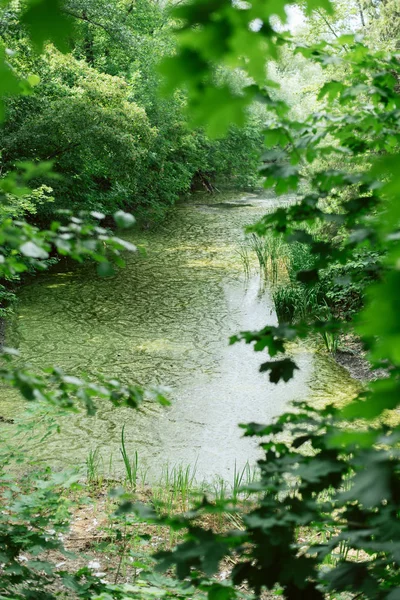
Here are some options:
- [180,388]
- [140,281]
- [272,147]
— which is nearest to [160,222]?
[140,281]

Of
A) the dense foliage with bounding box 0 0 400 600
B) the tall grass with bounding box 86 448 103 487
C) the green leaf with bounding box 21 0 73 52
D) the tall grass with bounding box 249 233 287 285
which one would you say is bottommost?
the tall grass with bounding box 86 448 103 487

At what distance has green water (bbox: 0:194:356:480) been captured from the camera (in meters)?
4.23

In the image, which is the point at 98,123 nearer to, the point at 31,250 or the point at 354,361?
the point at 354,361

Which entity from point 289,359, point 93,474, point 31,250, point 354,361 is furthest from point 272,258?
point 31,250

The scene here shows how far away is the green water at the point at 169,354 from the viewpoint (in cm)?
423

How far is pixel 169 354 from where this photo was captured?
5859mm

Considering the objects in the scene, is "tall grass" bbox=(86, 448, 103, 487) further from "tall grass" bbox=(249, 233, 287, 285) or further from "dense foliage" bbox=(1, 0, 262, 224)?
"tall grass" bbox=(249, 233, 287, 285)

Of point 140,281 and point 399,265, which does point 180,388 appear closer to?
point 140,281

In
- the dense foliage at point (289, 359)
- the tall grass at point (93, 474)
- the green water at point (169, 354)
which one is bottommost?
the green water at point (169, 354)

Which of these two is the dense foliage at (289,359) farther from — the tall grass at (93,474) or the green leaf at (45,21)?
the tall grass at (93,474)

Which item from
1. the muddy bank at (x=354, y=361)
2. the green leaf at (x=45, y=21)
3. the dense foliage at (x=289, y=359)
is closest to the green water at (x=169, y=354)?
the muddy bank at (x=354, y=361)

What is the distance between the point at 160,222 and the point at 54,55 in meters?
4.53

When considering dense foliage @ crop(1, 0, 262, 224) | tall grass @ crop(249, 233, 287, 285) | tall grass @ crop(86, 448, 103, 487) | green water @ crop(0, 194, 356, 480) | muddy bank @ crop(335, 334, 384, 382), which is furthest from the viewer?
tall grass @ crop(249, 233, 287, 285)

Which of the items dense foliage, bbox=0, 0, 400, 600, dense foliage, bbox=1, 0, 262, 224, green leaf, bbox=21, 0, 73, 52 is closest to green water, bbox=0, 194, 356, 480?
dense foliage, bbox=1, 0, 262, 224
